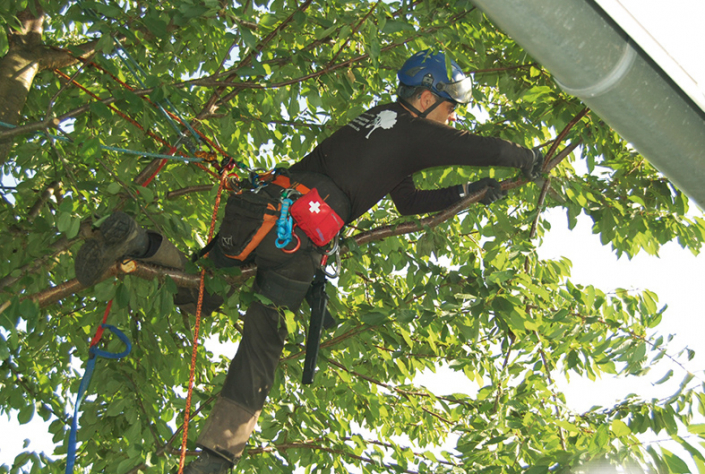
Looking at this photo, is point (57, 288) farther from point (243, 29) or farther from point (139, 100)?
point (243, 29)

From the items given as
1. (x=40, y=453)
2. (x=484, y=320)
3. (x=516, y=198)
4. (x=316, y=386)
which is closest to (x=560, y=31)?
(x=484, y=320)

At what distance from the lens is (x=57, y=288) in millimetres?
2922

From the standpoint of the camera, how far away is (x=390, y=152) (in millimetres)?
3270

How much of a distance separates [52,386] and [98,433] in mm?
908

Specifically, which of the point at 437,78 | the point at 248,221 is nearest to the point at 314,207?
the point at 248,221

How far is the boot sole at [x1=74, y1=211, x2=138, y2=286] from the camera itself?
9.02 feet

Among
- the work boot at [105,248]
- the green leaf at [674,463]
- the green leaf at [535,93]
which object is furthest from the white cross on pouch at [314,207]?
the green leaf at [674,463]

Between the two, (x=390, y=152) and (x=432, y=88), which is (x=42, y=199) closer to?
(x=390, y=152)

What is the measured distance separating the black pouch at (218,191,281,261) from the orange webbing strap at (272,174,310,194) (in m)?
0.15

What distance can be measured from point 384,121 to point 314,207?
25.4 inches

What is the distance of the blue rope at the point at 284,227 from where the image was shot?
312 centimetres

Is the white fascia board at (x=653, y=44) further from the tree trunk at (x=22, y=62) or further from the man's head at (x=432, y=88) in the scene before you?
the tree trunk at (x=22, y=62)

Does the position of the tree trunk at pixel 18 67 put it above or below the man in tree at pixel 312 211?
above

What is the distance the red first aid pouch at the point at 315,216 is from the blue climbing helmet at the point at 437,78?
40.8 inches
